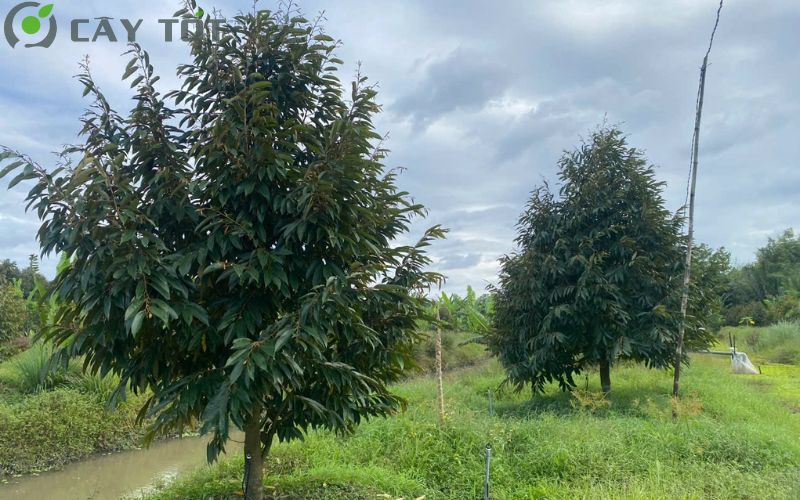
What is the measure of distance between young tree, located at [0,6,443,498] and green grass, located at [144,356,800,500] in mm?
1481

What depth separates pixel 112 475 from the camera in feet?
28.9

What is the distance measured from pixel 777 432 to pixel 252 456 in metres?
6.98

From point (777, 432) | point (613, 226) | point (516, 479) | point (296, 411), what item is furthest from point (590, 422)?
point (296, 411)

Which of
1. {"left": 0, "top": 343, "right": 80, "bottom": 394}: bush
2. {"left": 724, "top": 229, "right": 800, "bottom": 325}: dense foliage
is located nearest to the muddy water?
{"left": 0, "top": 343, "right": 80, "bottom": 394}: bush

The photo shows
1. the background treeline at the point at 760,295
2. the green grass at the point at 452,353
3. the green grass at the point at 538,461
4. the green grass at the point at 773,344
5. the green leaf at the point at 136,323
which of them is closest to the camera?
the green leaf at the point at 136,323

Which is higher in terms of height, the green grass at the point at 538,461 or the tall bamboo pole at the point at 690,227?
the tall bamboo pole at the point at 690,227

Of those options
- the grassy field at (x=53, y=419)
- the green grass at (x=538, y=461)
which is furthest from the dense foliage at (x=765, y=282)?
the grassy field at (x=53, y=419)

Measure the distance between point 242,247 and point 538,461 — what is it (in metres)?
4.21

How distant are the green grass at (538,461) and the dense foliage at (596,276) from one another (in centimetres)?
125

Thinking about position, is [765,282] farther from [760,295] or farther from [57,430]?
[57,430]

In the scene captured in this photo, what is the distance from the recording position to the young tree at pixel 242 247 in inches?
138

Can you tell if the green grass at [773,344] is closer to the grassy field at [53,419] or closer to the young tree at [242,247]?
the grassy field at [53,419]

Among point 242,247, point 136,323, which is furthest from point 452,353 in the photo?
point 136,323

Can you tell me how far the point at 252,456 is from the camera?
15.7 ft
